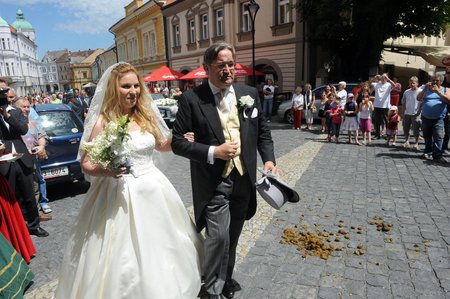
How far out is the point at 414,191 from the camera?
5484mm

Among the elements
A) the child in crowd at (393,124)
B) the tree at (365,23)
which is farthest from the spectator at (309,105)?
the child in crowd at (393,124)

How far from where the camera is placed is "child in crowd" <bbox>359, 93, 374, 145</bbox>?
371 inches

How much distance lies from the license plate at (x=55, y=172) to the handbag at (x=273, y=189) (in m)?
4.37

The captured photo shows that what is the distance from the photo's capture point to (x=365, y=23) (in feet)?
45.7

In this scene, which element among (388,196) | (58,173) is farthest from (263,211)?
(58,173)

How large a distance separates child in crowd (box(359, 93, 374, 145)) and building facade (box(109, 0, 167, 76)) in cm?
2267

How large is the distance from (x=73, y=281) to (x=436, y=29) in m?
17.3

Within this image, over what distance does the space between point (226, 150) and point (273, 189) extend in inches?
21.5

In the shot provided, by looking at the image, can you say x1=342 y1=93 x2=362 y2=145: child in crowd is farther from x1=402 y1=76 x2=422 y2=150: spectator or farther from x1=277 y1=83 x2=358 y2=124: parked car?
x1=277 y1=83 x2=358 y2=124: parked car

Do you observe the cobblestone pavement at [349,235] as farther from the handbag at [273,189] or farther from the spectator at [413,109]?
the spectator at [413,109]

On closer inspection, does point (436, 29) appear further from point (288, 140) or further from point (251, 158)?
point (251, 158)

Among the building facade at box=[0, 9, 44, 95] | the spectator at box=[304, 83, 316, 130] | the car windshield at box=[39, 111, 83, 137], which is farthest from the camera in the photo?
the building facade at box=[0, 9, 44, 95]

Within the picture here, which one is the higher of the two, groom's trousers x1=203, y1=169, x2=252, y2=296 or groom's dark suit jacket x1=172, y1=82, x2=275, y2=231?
groom's dark suit jacket x1=172, y1=82, x2=275, y2=231

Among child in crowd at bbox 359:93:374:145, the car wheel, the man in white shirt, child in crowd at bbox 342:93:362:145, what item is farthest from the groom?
the car wheel
